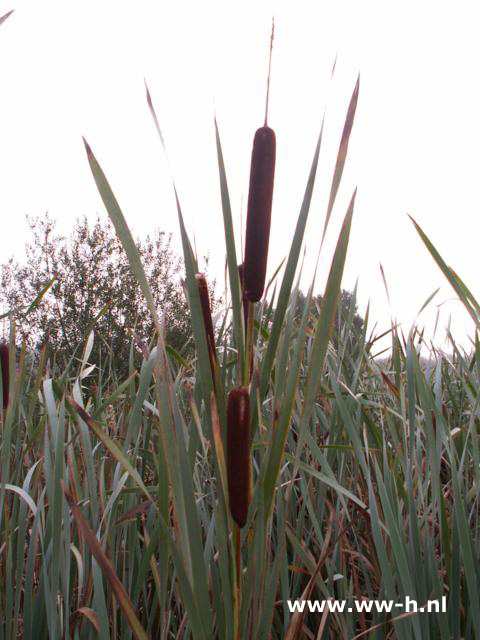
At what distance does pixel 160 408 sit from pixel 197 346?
7 cm

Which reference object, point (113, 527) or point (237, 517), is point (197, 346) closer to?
point (237, 517)

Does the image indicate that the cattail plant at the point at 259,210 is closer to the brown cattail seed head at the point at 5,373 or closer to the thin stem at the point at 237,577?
the thin stem at the point at 237,577

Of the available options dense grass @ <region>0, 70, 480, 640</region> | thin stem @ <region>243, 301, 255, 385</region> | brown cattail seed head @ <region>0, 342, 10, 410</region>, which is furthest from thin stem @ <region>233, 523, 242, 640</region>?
brown cattail seed head @ <region>0, 342, 10, 410</region>

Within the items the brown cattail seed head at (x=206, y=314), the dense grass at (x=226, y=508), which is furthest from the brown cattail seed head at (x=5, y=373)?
the brown cattail seed head at (x=206, y=314)

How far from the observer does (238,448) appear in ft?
2.11

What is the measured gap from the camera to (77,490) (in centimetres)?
134

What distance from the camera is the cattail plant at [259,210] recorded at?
70cm

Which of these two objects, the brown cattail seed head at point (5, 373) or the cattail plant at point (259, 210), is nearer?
the cattail plant at point (259, 210)

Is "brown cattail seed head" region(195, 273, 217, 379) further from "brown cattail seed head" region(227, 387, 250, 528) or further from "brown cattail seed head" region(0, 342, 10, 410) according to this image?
"brown cattail seed head" region(0, 342, 10, 410)

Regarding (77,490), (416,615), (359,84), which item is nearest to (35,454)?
(77,490)

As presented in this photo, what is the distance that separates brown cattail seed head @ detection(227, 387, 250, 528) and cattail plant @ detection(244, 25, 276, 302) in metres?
0.13

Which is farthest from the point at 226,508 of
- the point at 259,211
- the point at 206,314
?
the point at 259,211

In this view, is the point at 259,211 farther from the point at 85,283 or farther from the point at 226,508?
the point at 85,283

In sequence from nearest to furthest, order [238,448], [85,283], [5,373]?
1. [238,448]
2. [5,373]
3. [85,283]
